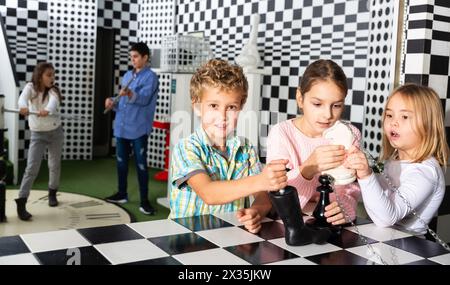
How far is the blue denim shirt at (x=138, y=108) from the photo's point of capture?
16.3ft

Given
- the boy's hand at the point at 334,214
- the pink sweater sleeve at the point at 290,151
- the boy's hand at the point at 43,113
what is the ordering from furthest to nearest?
the boy's hand at the point at 43,113 → the pink sweater sleeve at the point at 290,151 → the boy's hand at the point at 334,214

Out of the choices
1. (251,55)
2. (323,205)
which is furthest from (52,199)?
(323,205)

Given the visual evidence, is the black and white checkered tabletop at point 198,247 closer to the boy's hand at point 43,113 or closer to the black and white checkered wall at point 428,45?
the black and white checkered wall at point 428,45

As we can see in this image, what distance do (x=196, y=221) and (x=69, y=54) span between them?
6.33 metres

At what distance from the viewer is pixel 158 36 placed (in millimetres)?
7355

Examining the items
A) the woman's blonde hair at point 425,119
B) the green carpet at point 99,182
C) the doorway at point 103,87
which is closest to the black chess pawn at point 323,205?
the woman's blonde hair at point 425,119

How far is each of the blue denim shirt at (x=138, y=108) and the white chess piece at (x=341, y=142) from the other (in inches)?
142

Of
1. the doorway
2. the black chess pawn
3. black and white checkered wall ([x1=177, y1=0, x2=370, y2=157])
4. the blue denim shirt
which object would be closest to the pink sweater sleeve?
the black chess pawn

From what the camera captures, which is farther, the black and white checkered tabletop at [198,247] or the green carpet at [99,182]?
the green carpet at [99,182]

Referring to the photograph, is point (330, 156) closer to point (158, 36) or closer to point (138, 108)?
point (138, 108)

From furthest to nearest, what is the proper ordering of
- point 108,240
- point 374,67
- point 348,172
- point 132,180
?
point 132,180 < point 374,67 < point 348,172 < point 108,240

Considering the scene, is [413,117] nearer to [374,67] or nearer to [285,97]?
[374,67]

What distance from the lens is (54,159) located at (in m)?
4.79
